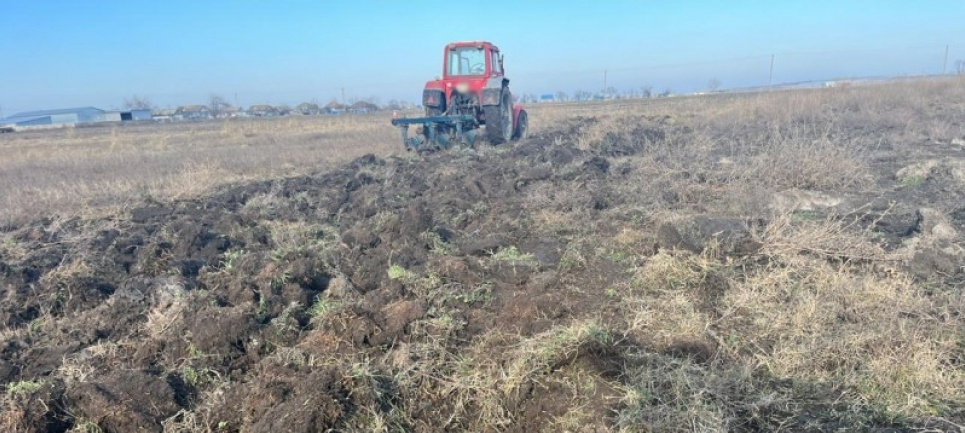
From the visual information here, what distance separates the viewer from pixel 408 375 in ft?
11.0

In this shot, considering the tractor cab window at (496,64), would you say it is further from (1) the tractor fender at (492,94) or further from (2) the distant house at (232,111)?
(2) the distant house at (232,111)

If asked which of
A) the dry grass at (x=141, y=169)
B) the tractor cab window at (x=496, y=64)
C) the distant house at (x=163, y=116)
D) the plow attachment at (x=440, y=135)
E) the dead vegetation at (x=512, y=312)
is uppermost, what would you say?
the tractor cab window at (x=496, y=64)

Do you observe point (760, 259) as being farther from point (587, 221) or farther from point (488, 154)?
point (488, 154)

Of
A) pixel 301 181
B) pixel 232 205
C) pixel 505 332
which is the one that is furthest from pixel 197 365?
pixel 301 181

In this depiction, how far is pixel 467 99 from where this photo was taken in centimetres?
1405

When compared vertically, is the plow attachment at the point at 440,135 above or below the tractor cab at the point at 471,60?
below

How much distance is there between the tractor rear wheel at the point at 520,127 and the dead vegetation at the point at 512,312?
758 cm

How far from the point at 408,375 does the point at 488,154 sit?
8.95 metres

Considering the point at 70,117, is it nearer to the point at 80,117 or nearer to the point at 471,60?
the point at 80,117

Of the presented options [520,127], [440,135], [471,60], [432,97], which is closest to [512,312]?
[440,135]

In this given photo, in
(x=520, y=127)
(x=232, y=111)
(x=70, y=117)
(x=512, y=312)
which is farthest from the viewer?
(x=70, y=117)

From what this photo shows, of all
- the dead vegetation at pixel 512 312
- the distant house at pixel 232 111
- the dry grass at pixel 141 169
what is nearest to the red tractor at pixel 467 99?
the dry grass at pixel 141 169

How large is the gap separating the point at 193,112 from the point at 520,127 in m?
54.4

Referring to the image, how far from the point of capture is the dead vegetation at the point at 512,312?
9.84 ft
